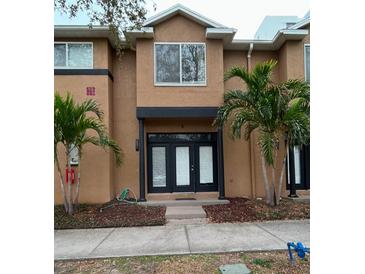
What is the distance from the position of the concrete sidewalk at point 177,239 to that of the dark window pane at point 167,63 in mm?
5406

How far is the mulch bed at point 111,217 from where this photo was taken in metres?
7.27

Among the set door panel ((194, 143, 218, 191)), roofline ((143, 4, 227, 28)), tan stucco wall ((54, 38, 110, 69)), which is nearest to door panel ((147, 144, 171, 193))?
door panel ((194, 143, 218, 191))

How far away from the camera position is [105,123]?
9.68 metres

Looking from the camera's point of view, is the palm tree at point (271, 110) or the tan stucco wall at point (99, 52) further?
the tan stucco wall at point (99, 52)

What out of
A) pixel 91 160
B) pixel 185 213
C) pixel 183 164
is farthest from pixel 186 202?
pixel 91 160

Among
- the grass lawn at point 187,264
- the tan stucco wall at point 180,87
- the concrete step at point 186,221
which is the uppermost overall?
the tan stucco wall at point 180,87

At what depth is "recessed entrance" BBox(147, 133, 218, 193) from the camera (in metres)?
10.6

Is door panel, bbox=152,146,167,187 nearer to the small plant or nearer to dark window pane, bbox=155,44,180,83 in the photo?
dark window pane, bbox=155,44,180,83

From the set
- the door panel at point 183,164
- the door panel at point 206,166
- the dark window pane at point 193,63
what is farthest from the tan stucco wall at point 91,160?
the door panel at point 206,166

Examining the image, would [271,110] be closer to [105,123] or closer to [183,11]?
[183,11]

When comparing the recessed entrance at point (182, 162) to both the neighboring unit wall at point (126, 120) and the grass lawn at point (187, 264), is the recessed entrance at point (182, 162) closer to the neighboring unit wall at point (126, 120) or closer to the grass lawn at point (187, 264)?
the neighboring unit wall at point (126, 120)
